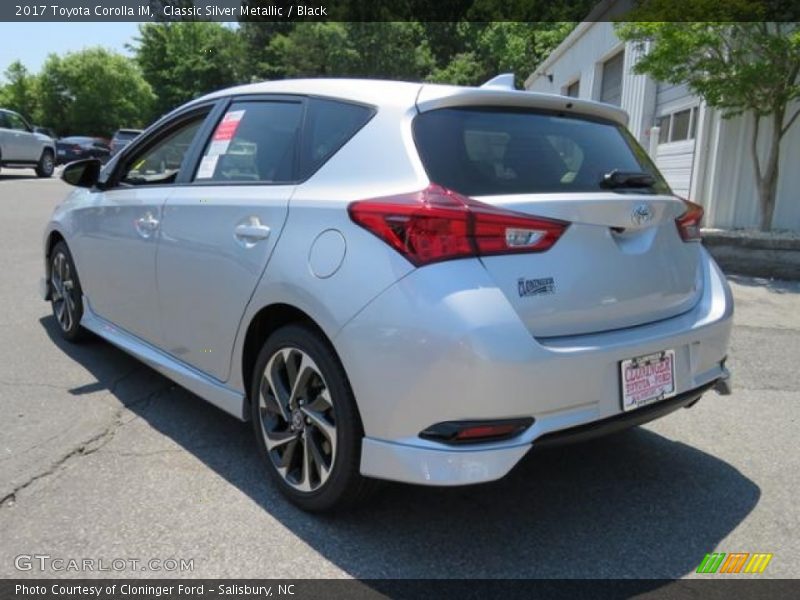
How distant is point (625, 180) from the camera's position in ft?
9.14

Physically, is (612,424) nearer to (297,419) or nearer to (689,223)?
(689,223)

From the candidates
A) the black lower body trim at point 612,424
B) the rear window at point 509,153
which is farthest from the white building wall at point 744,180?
the black lower body trim at point 612,424

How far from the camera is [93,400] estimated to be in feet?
13.0

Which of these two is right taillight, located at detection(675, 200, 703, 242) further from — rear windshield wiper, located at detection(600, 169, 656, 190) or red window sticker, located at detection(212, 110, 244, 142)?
red window sticker, located at detection(212, 110, 244, 142)

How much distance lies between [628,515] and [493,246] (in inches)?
52.7

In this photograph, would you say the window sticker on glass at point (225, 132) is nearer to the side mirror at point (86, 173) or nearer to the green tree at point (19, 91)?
the side mirror at point (86, 173)

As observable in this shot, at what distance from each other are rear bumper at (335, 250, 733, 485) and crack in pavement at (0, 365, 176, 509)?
5.26 feet

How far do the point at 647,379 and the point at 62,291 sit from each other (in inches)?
161

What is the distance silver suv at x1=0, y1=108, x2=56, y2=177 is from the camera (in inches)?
759

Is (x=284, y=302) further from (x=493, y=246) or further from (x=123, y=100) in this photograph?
(x=123, y=100)

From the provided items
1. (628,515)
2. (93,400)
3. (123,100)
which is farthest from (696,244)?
(123,100)

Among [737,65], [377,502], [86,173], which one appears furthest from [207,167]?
[737,65]

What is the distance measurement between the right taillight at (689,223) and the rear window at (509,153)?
17 cm

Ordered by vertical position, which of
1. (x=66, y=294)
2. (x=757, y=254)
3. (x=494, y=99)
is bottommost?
(x=757, y=254)
